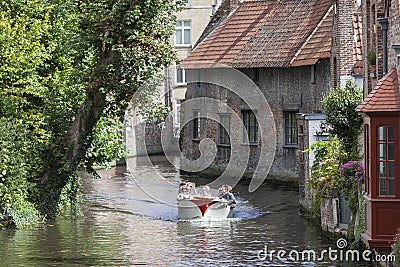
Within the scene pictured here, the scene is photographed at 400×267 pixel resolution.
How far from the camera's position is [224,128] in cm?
4581

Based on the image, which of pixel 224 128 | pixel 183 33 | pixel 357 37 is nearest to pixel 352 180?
pixel 357 37

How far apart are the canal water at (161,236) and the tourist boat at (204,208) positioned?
32 centimetres

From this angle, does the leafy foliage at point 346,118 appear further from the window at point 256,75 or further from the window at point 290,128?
the window at point 256,75

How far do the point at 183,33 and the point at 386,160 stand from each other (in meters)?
45.4

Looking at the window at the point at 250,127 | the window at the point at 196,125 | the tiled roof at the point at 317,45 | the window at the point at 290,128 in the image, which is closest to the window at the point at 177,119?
the window at the point at 196,125

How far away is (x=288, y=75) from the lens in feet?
138

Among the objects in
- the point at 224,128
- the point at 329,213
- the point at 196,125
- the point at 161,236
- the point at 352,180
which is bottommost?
the point at 161,236

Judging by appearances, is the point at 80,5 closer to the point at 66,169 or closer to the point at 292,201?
the point at 66,169

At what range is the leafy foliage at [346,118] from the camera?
26984 millimetres

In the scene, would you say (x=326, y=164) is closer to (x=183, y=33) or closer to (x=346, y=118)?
(x=346, y=118)

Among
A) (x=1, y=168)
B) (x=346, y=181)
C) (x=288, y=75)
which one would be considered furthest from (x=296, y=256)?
(x=288, y=75)

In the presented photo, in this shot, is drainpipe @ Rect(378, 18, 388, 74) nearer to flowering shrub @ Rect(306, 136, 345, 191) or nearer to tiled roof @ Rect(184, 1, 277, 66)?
flowering shrub @ Rect(306, 136, 345, 191)

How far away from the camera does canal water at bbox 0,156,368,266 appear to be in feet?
74.4

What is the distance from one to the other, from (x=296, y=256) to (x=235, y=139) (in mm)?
21905
